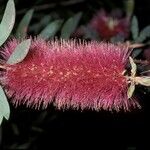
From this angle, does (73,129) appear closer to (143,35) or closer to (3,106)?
(143,35)

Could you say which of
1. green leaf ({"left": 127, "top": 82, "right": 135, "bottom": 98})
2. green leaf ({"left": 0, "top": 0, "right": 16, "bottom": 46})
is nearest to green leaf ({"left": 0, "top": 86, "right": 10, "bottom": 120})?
green leaf ({"left": 0, "top": 0, "right": 16, "bottom": 46})

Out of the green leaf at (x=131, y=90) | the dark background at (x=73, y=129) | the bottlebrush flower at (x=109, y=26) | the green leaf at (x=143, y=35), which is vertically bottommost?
the dark background at (x=73, y=129)

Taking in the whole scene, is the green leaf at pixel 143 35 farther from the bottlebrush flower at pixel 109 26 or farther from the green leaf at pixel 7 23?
the green leaf at pixel 7 23

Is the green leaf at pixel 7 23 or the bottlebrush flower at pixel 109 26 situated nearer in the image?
the green leaf at pixel 7 23

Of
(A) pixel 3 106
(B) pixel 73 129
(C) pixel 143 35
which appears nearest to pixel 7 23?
(A) pixel 3 106

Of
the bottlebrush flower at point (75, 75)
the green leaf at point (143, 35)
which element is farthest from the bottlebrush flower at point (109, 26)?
the bottlebrush flower at point (75, 75)

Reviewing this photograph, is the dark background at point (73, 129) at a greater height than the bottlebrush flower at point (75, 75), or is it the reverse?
the bottlebrush flower at point (75, 75)
